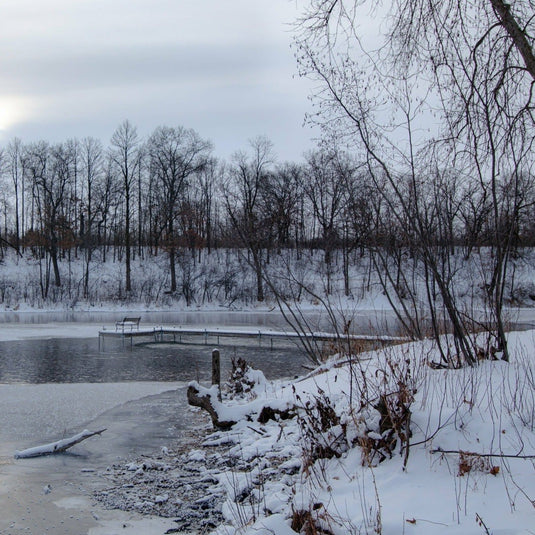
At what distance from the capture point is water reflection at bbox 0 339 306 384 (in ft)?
48.9

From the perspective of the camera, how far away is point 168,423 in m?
9.95

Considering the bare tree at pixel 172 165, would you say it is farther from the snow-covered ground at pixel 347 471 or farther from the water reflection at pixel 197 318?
the snow-covered ground at pixel 347 471

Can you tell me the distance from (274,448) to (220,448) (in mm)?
1242

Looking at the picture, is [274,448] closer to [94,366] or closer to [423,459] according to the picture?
[423,459]

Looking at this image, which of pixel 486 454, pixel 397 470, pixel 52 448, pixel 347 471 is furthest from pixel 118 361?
pixel 486 454

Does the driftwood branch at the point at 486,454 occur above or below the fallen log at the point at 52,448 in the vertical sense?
above

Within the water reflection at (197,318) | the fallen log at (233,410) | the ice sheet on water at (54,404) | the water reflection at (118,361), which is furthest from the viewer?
the water reflection at (197,318)

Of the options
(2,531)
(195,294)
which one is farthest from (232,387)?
(195,294)

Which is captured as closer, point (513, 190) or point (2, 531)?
point (2, 531)

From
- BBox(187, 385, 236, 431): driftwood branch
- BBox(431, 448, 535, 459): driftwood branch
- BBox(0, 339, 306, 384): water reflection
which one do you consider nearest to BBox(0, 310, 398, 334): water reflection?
BBox(0, 339, 306, 384): water reflection

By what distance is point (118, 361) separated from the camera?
17984 millimetres

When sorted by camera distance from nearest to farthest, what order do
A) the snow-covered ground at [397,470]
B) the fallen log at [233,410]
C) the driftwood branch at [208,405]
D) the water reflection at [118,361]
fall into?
the snow-covered ground at [397,470] < the fallen log at [233,410] < the driftwood branch at [208,405] < the water reflection at [118,361]

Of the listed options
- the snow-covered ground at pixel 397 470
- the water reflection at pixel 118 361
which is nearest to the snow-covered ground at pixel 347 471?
the snow-covered ground at pixel 397 470

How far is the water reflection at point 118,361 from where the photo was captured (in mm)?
14906
